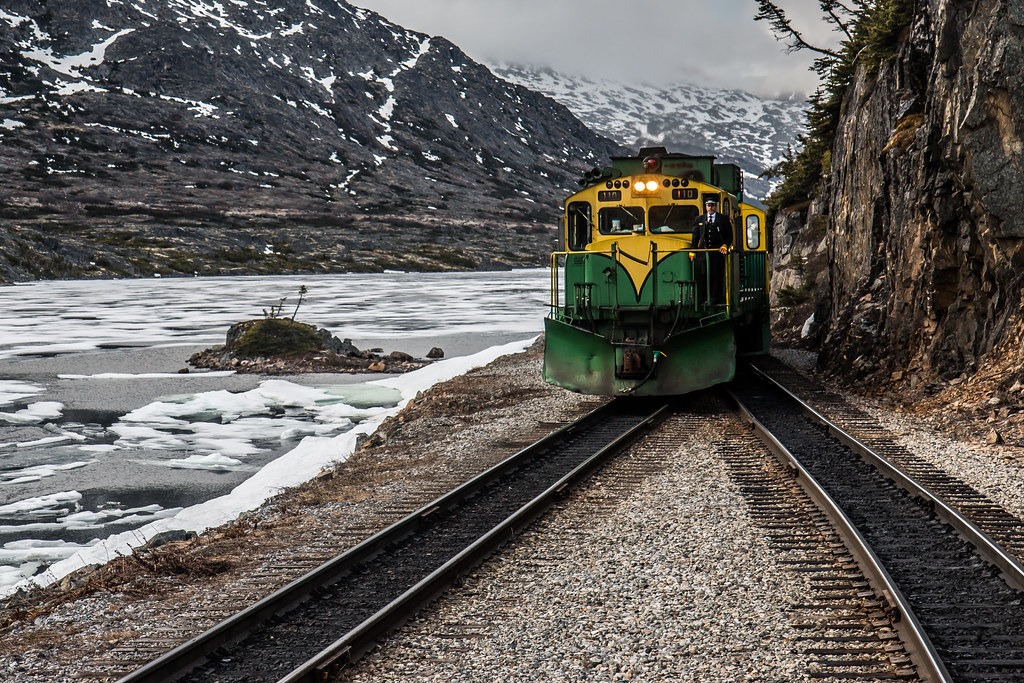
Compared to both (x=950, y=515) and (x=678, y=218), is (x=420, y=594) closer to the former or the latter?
(x=950, y=515)

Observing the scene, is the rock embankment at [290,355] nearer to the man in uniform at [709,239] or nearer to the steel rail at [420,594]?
the man in uniform at [709,239]

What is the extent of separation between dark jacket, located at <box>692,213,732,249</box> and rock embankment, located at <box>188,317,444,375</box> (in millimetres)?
13235

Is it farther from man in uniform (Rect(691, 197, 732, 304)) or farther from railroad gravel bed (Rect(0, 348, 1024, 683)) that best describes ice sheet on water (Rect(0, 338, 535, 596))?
man in uniform (Rect(691, 197, 732, 304))

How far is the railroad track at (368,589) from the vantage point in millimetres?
5508

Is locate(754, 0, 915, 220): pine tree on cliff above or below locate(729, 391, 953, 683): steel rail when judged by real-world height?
above

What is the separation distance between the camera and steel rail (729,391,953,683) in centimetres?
519

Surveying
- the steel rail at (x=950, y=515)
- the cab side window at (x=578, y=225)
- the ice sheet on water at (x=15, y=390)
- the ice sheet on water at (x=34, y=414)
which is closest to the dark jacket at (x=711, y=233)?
the cab side window at (x=578, y=225)

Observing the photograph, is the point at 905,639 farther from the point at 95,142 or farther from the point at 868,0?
the point at 95,142

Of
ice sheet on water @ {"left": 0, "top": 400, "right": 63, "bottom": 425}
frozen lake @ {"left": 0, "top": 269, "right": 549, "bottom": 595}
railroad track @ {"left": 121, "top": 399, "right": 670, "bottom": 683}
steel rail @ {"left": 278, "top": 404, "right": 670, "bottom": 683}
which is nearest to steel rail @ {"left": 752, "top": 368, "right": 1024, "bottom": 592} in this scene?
railroad track @ {"left": 121, "top": 399, "right": 670, "bottom": 683}

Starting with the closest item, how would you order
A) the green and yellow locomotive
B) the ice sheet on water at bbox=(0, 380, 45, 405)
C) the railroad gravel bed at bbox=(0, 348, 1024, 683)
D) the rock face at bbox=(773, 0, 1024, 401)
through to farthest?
1. the railroad gravel bed at bbox=(0, 348, 1024, 683)
2. the rock face at bbox=(773, 0, 1024, 401)
3. the green and yellow locomotive
4. the ice sheet on water at bbox=(0, 380, 45, 405)

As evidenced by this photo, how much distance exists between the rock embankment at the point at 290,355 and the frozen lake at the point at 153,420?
1.08 metres

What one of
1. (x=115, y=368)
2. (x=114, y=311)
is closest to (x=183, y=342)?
(x=115, y=368)

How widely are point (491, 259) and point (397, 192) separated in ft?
183

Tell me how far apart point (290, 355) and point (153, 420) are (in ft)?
30.6
